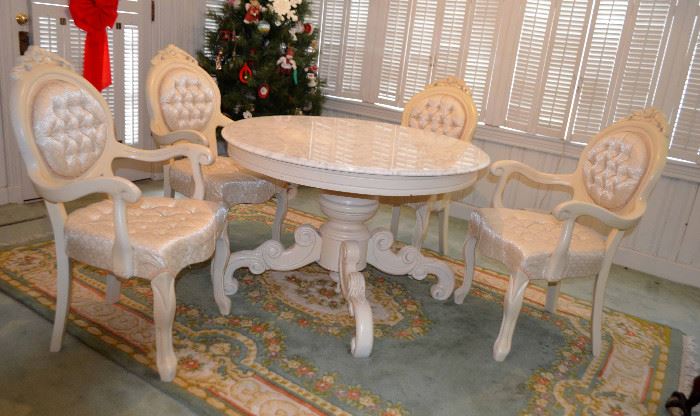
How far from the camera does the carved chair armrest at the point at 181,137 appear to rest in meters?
2.95

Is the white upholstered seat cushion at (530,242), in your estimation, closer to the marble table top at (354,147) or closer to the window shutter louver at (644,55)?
the marble table top at (354,147)

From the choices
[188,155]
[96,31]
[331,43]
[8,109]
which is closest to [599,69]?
[331,43]

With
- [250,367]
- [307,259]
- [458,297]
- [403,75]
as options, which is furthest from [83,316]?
[403,75]

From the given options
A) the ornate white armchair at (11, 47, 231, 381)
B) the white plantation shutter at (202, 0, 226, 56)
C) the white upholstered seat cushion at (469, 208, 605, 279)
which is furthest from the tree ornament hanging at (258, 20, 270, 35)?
the white upholstered seat cushion at (469, 208, 605, 279)

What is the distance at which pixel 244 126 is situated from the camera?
2729 millimetres

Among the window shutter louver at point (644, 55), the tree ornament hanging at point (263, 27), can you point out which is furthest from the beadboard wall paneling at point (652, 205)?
the tree ornament hanging at point (263, 27)

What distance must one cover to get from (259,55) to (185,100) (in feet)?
4.60

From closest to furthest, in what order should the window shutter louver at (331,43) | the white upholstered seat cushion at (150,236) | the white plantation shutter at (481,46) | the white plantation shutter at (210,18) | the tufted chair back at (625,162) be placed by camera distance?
the white upholstered seat cushion at (150,236), the tufted chair back at (625,162), the white plantation shutter at (481,46), the white plantation shutter at (210,18), the window shutter louver at (331,43)

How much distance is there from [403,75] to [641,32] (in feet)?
5.76

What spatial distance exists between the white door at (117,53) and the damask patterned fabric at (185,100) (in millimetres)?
1214

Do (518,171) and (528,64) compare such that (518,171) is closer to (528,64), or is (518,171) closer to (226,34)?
(528,64)

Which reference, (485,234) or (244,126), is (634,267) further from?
(244,126)

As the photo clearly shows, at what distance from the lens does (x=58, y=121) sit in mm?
2105

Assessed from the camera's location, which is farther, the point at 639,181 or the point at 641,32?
the point at 641,32
